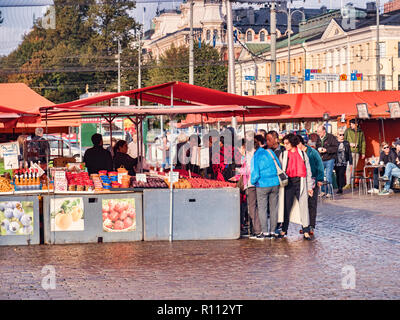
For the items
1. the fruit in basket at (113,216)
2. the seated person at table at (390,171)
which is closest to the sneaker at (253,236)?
the fruit in basket at (113,216)

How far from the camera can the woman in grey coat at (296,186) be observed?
1413 centimetres

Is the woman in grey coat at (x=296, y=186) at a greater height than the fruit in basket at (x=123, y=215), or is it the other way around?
the woman in grey coat at (x=296, y=186)

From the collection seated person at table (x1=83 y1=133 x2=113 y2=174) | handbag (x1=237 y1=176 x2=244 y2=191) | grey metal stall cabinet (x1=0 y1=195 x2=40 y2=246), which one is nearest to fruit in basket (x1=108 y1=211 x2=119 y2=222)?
grey metal stall cabinet (x1=0 y1=195 x2=40 y2=246)

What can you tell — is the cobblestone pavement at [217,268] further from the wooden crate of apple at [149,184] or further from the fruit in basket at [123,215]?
the wooden crate of apple at [149,184]

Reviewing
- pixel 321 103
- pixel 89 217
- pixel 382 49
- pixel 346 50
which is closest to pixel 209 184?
pixel 89 217

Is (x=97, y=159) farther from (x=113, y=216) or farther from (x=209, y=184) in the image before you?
(x=209, y=184)

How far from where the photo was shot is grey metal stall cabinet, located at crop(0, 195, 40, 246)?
13.8m

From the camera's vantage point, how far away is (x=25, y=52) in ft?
297

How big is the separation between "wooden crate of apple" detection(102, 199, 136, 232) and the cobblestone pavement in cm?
33

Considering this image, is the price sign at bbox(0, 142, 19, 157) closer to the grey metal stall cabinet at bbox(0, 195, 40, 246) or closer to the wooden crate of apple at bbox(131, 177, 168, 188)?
the grey metal stall cabinet at bbox(0, 195, 40, 246)

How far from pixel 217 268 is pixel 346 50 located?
74745 mm

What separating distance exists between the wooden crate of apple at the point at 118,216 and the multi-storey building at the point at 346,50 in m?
54.6

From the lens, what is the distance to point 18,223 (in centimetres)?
1382
